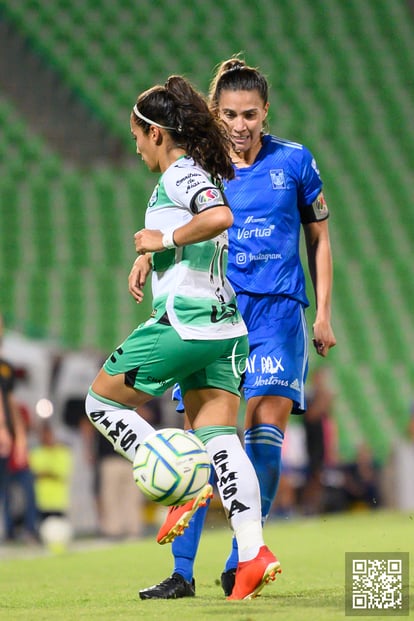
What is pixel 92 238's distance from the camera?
16.2 meters

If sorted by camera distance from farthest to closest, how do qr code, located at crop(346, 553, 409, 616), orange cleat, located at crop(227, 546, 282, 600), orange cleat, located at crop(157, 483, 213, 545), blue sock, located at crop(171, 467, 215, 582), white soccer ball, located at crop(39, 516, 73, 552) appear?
1. white soccer ball, located at crop(39, 516, 73, 552)
2. blue sock, located at crop(171, 467, 215, 582)
3. orange cleat, located at crop(227, 546, 282, 600)
4. orange cleat, located at crop(157, 483, 213, 545)
5. qr code, located at crop(346, 553, 409, 616)

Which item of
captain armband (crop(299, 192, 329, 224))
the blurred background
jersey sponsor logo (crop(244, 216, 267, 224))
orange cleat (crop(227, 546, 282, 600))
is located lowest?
orange cleat (crop(227, 546, 282, 600))

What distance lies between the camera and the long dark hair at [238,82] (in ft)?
15.5

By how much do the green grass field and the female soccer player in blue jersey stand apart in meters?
0.48

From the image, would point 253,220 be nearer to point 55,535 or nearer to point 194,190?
point 194,190

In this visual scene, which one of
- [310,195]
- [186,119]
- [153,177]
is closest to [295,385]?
[310,195]

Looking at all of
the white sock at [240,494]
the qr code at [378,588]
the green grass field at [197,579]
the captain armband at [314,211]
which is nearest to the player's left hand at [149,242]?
the white sock at [240,494]

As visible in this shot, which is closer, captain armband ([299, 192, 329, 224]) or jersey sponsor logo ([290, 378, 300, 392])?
jersey sponsor logo ([290, 378, 300, 392])

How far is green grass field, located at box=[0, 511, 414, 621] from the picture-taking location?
12.3 feet

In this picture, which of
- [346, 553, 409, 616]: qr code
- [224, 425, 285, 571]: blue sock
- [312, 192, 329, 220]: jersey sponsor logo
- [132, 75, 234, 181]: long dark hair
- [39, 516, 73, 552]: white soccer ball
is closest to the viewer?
[346, 553, 409, 616]: qr code

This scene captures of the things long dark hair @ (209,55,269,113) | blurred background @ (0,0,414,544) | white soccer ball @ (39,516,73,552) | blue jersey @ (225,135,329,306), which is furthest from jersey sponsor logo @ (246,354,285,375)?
blurred background @ (0,0,414,544)

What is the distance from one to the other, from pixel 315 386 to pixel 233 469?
921 cm

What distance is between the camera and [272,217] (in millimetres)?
4785

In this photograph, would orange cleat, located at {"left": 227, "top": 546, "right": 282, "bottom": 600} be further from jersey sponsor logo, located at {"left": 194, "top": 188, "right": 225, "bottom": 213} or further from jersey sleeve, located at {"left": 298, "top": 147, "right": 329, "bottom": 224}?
jersey sleeve, located at {"left": 298, "top": 147, "right": 329, "bottom": 224}
